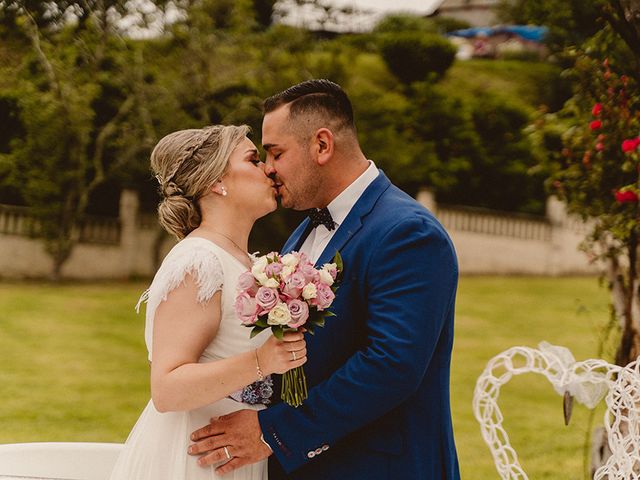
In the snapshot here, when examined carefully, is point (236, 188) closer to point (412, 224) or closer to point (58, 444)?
point (412, 224)

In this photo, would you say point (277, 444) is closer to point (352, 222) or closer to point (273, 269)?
point (273, 269)

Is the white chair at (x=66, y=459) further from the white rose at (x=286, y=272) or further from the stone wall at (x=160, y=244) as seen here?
the stone wall at (x=160, y=244)

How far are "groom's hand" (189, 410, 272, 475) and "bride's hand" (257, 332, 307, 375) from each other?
226 millimetres

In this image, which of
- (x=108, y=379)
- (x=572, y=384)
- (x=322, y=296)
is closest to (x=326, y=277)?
(x=322, y=296)

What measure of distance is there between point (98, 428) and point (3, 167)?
2.78 m

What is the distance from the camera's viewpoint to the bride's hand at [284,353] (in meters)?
1.77

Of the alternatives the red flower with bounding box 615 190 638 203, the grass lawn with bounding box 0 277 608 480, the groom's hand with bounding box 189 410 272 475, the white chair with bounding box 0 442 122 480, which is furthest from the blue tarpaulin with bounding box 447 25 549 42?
the groom's hand with bounding box 189 410 272 475

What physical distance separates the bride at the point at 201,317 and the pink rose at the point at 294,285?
0.10 meters

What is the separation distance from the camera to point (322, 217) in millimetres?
2182

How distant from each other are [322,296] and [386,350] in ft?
0.77

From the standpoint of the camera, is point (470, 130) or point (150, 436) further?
point (470, 130)

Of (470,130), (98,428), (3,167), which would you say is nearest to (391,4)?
(470,130)

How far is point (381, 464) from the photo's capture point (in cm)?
199

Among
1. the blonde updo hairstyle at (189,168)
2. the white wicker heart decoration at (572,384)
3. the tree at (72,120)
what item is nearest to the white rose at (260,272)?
the blonde updo hairstyle at (189,168)
